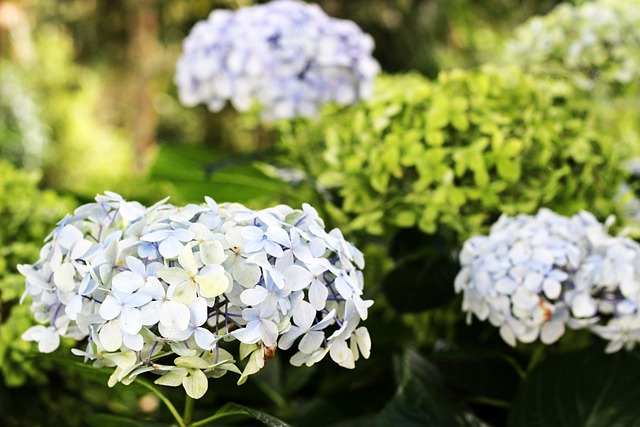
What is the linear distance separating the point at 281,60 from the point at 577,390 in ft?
2.12

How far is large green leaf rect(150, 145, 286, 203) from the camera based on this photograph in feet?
3.99

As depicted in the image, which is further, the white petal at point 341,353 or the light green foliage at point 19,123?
the light green foliage at point 19,123

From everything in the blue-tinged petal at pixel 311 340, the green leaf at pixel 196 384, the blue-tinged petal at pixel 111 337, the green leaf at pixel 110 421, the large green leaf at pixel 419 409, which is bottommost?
the green leaf at pixel 110 421

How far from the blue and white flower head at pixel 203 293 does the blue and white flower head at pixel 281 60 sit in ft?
1.78

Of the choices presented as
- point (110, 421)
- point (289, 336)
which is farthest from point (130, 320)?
point (110, 421)

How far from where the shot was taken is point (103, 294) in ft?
1.86

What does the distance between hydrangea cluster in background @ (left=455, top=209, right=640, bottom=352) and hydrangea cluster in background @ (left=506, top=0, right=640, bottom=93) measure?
0.45 meters

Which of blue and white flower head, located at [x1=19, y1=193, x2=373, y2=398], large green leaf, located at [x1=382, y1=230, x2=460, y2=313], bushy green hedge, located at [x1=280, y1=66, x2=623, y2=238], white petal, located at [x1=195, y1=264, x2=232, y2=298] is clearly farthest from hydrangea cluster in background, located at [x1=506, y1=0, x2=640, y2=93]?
white petal, located at [x1=195, y1=264, x2=232, y2=298]

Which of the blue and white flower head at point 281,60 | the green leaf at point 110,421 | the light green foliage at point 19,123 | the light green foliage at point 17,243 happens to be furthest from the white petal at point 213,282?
the light green foliage at point 19,123

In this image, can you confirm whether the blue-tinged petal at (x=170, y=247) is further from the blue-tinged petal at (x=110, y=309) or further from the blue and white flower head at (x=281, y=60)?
the blue and white flower head at (x=281, y=60)

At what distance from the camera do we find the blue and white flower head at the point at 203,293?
1.72ft

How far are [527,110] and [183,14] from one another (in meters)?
8.52

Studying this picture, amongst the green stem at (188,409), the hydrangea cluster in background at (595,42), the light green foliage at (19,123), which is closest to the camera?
the green stem at (188,409)

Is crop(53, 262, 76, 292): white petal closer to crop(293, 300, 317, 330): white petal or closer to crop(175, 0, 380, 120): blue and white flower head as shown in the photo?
crop(293, 300, 317, 330): white petal
